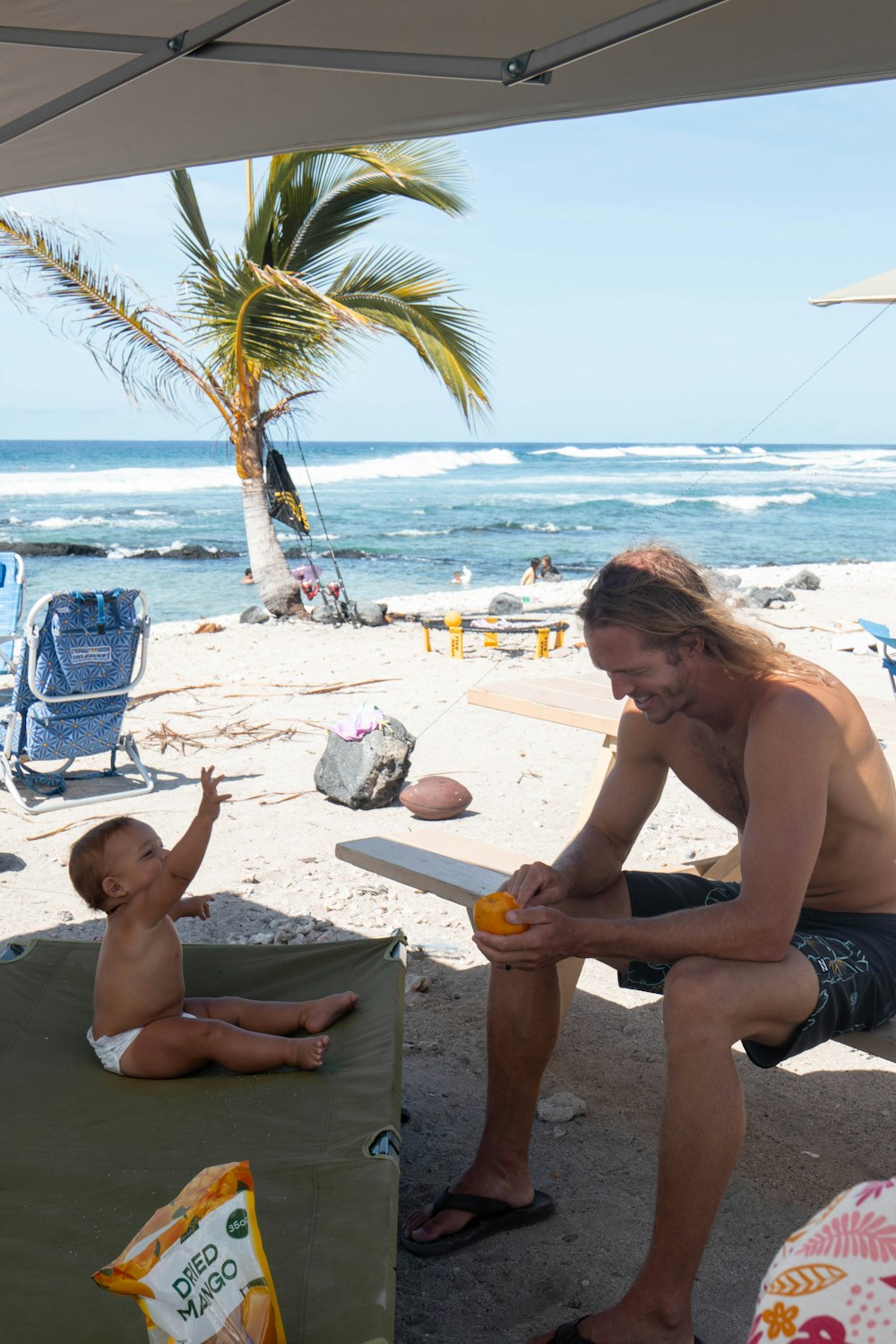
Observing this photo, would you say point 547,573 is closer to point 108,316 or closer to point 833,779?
point 108,316

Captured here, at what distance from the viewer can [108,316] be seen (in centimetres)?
1105

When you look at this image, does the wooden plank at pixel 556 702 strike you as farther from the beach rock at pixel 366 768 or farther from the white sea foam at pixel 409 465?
the white sea foam at pixel 409 465

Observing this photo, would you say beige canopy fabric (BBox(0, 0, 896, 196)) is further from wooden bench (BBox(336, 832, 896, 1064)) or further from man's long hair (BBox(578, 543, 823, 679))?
wooden bench (BBox(336, 832, 896, 1064))

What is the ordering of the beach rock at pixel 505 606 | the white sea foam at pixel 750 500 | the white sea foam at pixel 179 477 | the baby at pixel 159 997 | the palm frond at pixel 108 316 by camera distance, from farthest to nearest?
the white sea foam at pixel 179 477
the white sea foam at pixel 750 500
the beach rock at pixel 505 606
the palm frond at pixel 108 316
the baby at pixel 159 997

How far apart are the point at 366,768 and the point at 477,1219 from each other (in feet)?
10.6

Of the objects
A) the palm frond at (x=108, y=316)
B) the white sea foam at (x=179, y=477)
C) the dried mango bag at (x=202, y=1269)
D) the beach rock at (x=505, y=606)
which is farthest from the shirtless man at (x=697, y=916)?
the white sea foam at (x=179, y=477)

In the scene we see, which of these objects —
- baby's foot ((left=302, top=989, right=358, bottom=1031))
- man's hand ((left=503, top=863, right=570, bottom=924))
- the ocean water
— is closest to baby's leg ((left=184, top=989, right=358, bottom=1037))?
baby's foot ((left=302, top=989, right=358, bottom=1031))

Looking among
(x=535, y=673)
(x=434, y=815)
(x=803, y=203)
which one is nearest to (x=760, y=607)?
(x=535, y=673)

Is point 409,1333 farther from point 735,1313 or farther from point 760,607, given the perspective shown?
point 760,607

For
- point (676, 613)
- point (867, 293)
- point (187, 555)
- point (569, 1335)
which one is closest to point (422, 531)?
point (187, 555)

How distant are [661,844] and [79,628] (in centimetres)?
304

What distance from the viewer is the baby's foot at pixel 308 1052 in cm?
245

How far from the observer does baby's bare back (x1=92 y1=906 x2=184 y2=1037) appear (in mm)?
2541

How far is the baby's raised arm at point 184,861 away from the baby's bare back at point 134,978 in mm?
65
